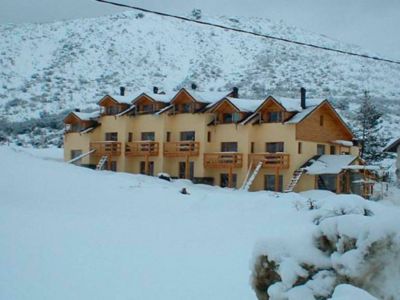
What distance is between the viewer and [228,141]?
4041 centimetres

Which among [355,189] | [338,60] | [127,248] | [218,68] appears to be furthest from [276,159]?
[338,60]

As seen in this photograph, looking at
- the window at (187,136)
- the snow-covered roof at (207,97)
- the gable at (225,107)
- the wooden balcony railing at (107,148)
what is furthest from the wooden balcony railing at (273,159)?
the wooden balcony railing at (107,148)

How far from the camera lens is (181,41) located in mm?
117188

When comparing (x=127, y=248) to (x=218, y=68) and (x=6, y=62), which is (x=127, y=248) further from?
(x=6, y=62)

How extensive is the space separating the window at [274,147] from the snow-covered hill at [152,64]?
41.0m

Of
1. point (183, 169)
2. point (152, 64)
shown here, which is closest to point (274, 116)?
point (183, 169)

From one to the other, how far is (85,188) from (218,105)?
14145 millimetres

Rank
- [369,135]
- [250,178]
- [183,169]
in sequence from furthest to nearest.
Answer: [369,135]
[183,169]
[250,178]

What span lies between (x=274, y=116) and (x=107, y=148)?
48.0 feet

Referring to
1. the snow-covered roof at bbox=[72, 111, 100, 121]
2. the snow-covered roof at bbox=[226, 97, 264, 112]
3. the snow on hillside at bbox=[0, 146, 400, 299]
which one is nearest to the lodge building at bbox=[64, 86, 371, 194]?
the snow-covered roof at bbox=[226, 97, 264, 112]

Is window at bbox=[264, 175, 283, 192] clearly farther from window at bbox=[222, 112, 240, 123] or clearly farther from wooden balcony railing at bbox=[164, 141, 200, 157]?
wooden balcony railing at bbox=[164, 141, 200, 157]

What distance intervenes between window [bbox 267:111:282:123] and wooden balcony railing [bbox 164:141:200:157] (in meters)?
5.66

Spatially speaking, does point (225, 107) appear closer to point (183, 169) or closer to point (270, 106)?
point (270, 106)

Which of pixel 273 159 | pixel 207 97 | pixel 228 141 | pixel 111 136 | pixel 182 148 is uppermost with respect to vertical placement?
pixel 207 97
